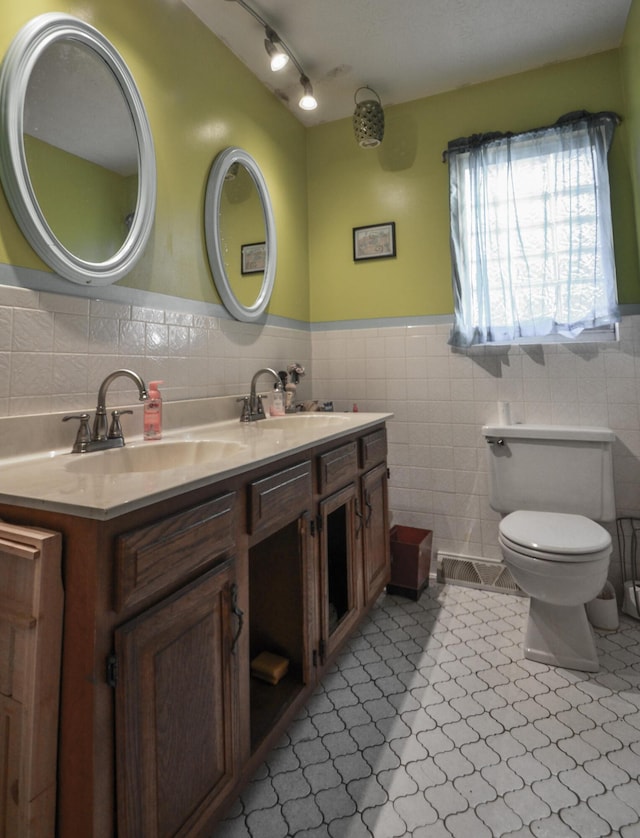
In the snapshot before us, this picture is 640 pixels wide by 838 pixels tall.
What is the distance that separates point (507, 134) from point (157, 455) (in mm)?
2209

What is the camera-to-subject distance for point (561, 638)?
1.58 m

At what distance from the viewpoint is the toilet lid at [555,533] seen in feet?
4.82

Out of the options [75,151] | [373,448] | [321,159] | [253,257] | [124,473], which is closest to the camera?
[124,473]

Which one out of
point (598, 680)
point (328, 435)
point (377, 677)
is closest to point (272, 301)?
point (328, 435)

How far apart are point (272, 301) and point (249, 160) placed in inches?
25.5

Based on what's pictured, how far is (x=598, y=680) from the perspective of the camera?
4.91 ft

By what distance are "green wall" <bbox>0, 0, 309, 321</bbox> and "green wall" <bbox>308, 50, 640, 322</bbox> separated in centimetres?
51

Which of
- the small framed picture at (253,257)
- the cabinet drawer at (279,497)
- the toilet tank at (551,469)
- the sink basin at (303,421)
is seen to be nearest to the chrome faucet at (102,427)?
the cabinet drawer at (279,497)

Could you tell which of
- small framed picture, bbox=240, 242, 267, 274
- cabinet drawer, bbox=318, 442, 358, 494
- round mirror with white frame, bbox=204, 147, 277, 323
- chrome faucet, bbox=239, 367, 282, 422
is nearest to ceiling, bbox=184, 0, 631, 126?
round mirror with white frame, bbox=204, 147, 277, 323

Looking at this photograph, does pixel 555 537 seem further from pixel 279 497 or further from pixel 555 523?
pixel 279 497

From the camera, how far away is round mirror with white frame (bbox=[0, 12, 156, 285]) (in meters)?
1.08

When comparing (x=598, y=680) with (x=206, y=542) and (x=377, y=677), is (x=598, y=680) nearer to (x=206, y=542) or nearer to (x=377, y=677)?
(x=377, y=677)

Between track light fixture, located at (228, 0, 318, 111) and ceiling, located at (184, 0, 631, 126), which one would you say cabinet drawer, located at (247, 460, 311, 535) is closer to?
track light fixture, located at (228, 0, 318, 111)

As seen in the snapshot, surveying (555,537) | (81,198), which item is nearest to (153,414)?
(81,198)
